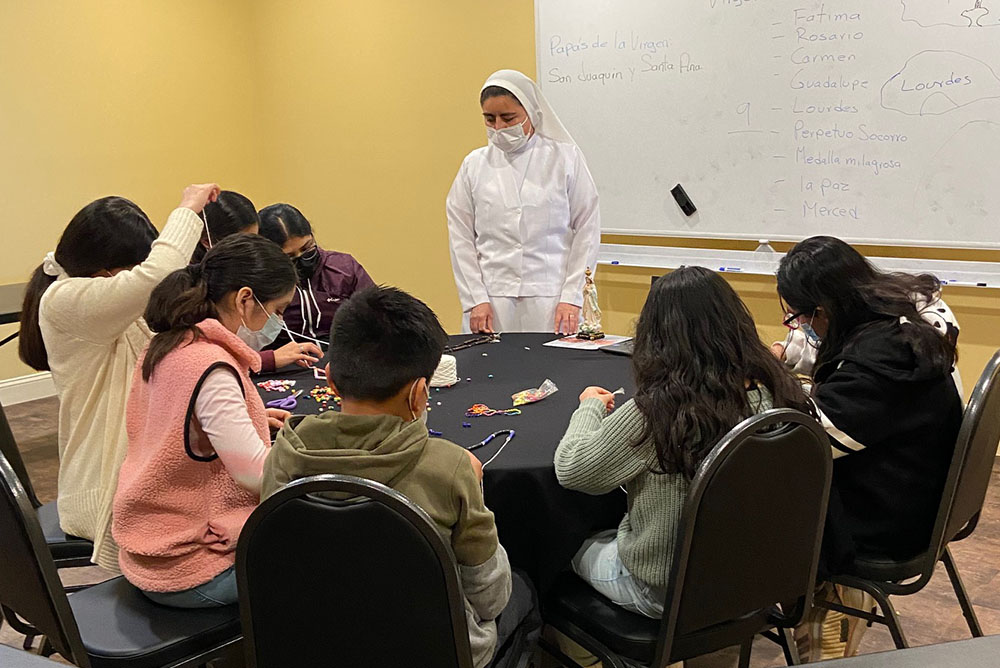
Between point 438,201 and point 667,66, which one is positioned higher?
point 667,66

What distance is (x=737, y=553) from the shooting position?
1.54 meters

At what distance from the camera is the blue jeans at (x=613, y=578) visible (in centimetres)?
162

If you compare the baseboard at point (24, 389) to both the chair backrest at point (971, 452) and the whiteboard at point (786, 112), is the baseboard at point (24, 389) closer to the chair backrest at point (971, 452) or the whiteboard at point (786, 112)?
the whiteboard at point (786, 112)

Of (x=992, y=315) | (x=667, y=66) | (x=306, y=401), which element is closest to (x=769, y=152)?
(x=667, y=66)

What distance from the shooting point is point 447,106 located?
4973mm

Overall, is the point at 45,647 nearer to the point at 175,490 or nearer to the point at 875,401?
the point at 175,490

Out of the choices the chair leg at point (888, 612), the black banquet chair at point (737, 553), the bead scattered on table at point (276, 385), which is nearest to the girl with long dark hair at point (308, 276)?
the bead scattered on table at point (276, 385)

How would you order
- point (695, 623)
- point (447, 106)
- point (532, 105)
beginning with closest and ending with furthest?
point (695, 623), point (532, 105), point (447, 106)

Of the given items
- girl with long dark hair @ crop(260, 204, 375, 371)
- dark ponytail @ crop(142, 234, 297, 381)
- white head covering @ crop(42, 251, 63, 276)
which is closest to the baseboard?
girl with long dark hair @ crop(260, 204, 375, 371)

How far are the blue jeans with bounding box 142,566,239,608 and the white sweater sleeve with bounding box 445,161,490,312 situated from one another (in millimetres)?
1869

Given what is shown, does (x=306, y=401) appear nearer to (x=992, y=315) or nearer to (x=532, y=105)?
(x=532, y=105)

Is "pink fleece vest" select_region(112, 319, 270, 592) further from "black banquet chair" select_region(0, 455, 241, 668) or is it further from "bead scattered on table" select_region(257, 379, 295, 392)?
"bead scattered on table" select_region(257, 379, 295, 392)

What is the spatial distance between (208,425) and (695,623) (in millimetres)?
918

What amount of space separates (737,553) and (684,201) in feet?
8.96
